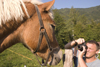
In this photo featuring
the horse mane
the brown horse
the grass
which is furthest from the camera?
the grass

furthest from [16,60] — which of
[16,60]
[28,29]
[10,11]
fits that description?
[10,11]

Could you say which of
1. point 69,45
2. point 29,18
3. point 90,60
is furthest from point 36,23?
point 90,60

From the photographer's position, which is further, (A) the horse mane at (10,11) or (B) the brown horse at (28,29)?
(B) the brown horse at (28,29)

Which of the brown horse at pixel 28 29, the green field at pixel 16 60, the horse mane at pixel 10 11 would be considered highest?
the horse mane at pixel 10 11

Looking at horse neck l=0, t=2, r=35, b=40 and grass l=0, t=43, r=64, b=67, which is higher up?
horse neck l=0, t=2, r=35, b=40

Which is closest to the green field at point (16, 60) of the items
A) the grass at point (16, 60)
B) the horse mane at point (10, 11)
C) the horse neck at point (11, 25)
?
the grass at point (16, 60)

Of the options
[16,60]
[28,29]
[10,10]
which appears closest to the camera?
[10,10]

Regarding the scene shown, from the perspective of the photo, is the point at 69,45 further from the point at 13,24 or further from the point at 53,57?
the point at 13,24

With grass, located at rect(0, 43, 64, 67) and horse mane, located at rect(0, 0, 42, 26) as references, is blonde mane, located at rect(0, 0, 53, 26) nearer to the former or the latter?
horse mane, located at rect(0, 0, 42, 26)

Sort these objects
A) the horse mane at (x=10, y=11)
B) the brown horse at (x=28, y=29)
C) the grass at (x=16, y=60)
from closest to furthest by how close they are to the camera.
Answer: the horse mane at (x=10, y=11) < the brown horse at (x=28, y=29) < the grass at (x=16, y=60)

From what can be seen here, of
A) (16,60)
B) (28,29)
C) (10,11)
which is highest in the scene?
(10,11)

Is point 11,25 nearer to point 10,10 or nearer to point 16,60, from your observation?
point 10,10

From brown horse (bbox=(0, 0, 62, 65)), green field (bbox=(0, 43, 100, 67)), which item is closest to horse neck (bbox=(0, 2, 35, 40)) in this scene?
brown horse (bbox=(0, 0, 62, 65))

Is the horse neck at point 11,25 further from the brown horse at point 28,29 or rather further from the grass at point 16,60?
the grass at point 16,60
